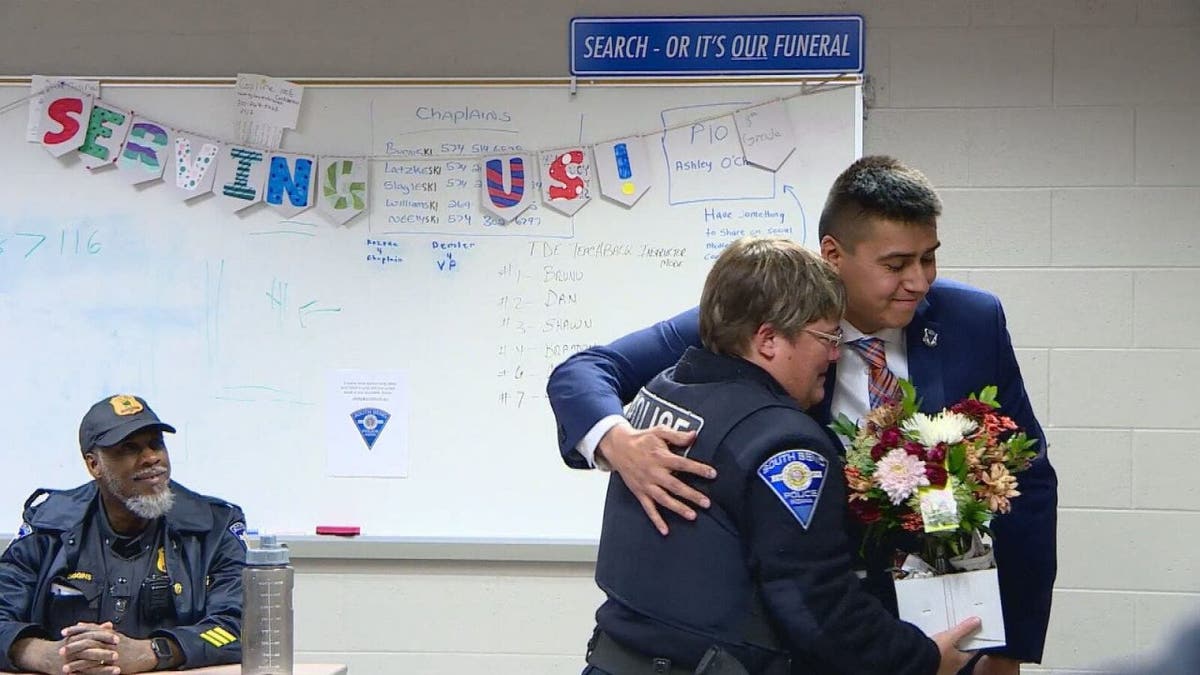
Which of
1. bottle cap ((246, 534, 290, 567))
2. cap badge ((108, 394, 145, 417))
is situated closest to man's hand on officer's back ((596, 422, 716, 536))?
bottle cap ((246, 534, 290, 567))

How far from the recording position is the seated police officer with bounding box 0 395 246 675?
3.11 metres

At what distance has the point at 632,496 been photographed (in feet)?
6.92

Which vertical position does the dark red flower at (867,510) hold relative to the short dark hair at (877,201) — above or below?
below

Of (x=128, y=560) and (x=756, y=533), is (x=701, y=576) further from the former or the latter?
(x=128, y=560)

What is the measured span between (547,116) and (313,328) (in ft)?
3.07

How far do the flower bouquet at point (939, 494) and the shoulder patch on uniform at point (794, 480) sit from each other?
0.46 feet

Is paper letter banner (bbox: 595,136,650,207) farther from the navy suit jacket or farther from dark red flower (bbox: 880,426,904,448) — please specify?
dark red flower (bbox: 880,426,904,448)

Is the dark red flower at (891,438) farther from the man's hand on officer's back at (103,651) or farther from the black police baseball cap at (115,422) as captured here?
the black police baseball cap at (115,422)

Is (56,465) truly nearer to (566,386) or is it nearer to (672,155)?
(672,155)

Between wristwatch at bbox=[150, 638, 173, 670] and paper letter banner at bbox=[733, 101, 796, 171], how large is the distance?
6.83 feet

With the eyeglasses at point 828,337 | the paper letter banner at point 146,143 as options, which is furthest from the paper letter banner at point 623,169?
the eyeglasses at point 828,337

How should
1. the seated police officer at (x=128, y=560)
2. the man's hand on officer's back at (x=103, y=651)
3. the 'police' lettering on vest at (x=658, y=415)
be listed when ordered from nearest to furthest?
the 'police' lettering on vest at (x=658, y=415)
the man's hand on officer's back at (x=103, y=651)
the seated police officer at (x=128, y=560)

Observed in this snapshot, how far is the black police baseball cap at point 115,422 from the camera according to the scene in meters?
3.34

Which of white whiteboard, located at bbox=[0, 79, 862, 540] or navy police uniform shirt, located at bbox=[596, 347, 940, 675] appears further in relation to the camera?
white whiteboard, located at bbox=[0, 79, 862, 540]
